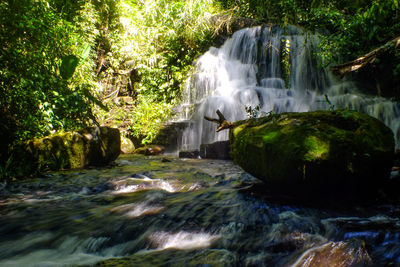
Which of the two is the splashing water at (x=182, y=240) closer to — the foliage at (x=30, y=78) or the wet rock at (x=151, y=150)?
the foliage at (x=30, y=78)

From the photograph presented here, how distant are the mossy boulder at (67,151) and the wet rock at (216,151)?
3.02 metres

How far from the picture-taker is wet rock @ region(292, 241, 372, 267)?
5.12ft

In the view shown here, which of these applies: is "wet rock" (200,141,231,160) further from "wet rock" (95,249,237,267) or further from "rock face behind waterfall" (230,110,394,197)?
"wet rock" (95,249,237,267)

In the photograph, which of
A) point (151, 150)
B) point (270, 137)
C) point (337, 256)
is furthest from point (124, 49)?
point (337, 256)

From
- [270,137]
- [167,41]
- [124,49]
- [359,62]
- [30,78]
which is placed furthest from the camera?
[124,49]

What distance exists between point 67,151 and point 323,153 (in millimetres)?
5361

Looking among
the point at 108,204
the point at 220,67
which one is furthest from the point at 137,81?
the point at 108,204

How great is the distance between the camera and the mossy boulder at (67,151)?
5.02 m

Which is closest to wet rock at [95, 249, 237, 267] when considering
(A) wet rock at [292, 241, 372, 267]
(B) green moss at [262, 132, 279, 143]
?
(A) wet rock at [292, 241, 372, 267]

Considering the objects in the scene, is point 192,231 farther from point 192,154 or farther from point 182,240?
point 192,154

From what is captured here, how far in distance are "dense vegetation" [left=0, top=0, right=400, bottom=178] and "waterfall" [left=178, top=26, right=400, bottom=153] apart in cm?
95

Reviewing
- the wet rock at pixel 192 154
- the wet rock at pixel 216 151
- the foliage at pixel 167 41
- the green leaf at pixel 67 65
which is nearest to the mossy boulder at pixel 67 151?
the green leaf at pixel 67 65

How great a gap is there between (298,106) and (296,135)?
7089 millimetres

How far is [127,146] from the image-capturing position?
11234mm
